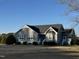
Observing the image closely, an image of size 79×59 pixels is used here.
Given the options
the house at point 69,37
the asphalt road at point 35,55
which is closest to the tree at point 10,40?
the house at point 69,37

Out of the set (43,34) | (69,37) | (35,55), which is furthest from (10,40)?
(35,55)

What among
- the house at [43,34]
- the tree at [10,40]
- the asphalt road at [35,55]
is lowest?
the asphalt road at [35,55]

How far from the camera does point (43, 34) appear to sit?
73.9 meters

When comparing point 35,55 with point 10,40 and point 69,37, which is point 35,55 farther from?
point 69,37

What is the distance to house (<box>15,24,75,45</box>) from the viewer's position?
2830 inches

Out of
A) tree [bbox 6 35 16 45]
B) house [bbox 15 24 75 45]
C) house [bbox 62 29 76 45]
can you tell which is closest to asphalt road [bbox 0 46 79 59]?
tree [bbox 6 35 16 45]

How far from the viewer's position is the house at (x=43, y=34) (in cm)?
7188

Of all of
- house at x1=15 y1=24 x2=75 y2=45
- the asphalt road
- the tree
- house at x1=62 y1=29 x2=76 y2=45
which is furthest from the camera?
Result: house at x1=15 y1=24 x2=75 y2=45

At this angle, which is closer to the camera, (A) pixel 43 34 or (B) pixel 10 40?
(B) pixel 10 40

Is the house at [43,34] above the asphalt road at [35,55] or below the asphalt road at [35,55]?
above

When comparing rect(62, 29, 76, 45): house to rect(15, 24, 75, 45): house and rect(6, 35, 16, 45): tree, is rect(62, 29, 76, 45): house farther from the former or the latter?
rect(6, 35, 16, 45): tree

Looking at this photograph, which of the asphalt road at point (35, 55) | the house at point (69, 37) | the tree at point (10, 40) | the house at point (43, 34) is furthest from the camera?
the house at point (43, 34)

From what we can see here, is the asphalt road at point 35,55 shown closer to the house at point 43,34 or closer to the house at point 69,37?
the house at point 69,37

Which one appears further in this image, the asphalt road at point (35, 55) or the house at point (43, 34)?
the house at point (43, 34)
